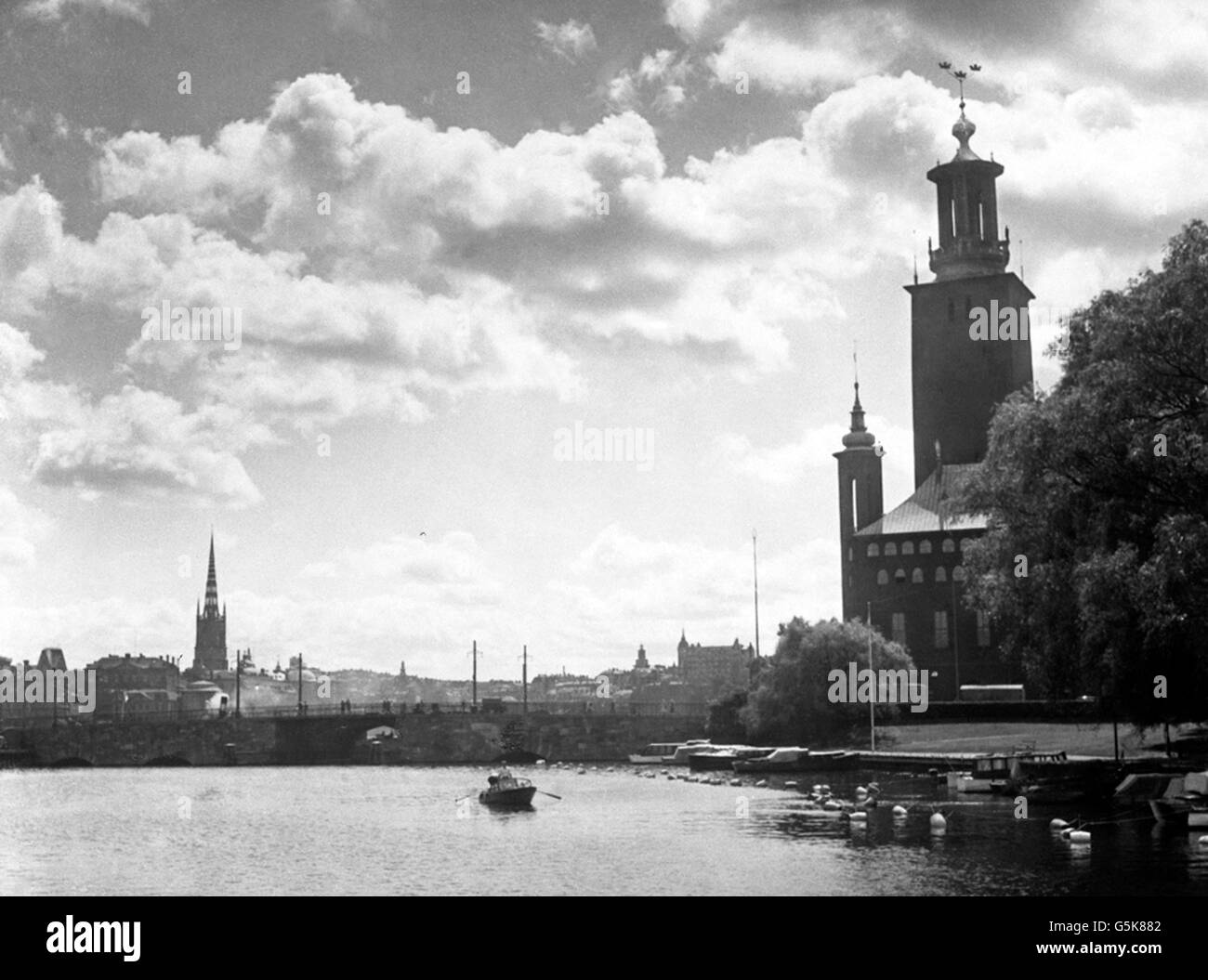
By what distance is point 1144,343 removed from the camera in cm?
4291

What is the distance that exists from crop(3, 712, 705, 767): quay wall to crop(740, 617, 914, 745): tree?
121ft

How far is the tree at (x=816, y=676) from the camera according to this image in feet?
347

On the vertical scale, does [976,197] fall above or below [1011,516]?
above

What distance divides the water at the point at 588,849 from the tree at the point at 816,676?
64.0 ft

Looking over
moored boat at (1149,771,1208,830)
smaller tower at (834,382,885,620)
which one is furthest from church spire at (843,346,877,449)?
moored boat at (1149,771,1208,830)

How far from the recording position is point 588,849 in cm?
5291

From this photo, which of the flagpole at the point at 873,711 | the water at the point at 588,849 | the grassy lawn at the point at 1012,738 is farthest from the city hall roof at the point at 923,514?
the water at the point at 588,849

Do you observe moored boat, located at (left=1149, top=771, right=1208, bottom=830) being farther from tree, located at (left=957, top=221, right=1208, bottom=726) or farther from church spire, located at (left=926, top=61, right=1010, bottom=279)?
church spire, located at (left=926, top=61, right=1010, bottom=279)

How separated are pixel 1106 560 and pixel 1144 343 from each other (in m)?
6.27

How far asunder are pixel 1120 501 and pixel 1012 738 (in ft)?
166

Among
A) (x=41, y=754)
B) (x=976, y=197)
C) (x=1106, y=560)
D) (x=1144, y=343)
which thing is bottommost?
(x=41, y=754)

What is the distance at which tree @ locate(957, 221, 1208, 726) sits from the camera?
41531 millimetres
